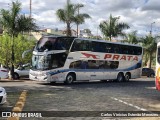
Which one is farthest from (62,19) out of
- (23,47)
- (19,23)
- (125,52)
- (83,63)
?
(83,63)

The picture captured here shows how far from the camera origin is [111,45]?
29.8 meters

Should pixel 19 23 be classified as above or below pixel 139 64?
above

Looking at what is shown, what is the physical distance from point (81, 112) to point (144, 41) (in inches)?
1938

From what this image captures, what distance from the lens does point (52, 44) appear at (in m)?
25.1

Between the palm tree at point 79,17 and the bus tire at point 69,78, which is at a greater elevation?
the palm tree at point 79,17

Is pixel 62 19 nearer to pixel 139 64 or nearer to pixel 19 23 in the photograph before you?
pixel 19 23

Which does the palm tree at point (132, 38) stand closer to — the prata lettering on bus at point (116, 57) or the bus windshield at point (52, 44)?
the prata lettering on bus at point (116, 57)

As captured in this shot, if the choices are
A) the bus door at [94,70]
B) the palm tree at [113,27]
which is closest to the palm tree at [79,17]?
the palm tree at [113,27]

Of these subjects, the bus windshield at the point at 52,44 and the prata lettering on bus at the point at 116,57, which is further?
the prata lettering on bus at the point at 116,57

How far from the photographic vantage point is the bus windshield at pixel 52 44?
25125mm

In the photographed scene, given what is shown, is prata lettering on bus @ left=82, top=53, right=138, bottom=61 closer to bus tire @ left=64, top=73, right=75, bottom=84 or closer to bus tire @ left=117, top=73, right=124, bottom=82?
bus tire @ left=117, top=73, right=124, bottom=82

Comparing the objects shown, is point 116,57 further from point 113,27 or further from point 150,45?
point 150,45

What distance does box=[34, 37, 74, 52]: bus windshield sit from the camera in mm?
25125

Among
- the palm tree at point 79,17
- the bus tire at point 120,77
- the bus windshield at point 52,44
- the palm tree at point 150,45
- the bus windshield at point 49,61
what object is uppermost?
the palm tree at point 79,17
